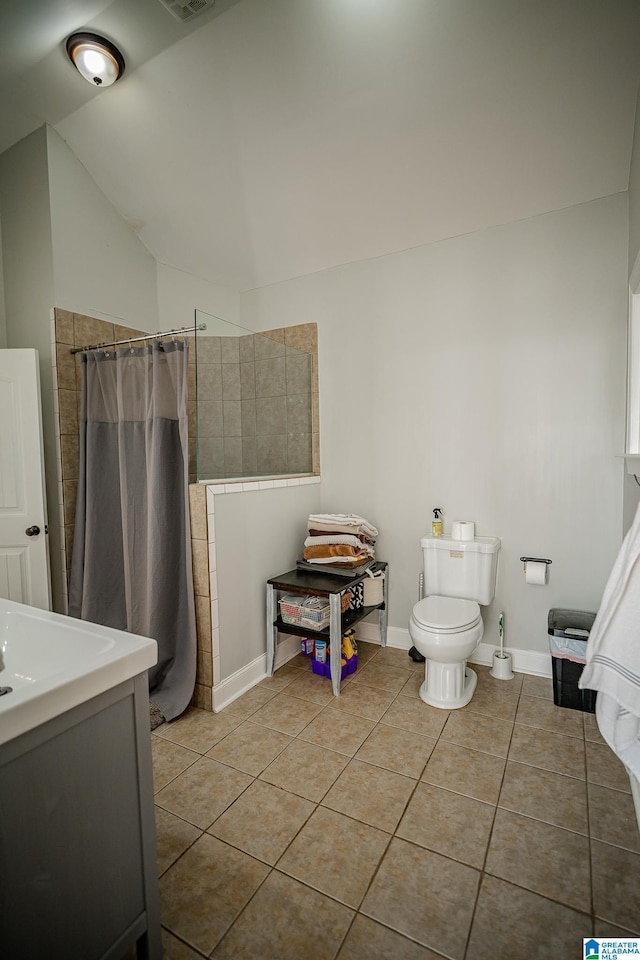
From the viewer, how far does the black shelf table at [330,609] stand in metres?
2.38

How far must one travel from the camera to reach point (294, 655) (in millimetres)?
2885

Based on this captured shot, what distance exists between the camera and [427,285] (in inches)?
107

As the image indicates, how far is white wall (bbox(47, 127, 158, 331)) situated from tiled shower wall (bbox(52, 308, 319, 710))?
0.36ft

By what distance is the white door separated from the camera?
244 cm

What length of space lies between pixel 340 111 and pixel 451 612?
239 centimetres

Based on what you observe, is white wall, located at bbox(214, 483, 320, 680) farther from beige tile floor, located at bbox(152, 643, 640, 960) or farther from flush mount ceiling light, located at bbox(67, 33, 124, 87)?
flush mount ceiling light, located at bbox(67, 33, 124, 87)

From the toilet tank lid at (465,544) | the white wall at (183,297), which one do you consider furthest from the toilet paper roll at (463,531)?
the white wall at (183,297)

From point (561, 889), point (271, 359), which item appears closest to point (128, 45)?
point (271, 359)

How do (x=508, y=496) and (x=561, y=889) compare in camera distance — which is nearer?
(x=561, y=889)

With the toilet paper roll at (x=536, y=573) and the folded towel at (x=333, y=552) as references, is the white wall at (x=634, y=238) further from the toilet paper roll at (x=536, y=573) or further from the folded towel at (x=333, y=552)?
the folded towel at (x=333, y=552)

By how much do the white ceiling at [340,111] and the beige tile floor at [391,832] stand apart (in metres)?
2.59

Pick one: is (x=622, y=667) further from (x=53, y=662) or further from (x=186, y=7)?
(x=186, y=7)

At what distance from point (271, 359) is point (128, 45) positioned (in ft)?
4.97

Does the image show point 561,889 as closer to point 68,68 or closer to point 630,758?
→ point 630,758
